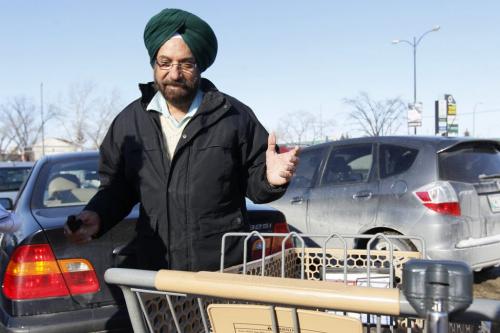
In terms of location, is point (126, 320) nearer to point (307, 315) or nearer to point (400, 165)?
point (307, 315)

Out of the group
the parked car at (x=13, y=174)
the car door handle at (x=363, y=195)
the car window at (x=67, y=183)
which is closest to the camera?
the car window at (x=67, y=183)

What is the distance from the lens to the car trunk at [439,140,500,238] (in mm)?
4859

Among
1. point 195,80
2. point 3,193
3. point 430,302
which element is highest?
point 195,80

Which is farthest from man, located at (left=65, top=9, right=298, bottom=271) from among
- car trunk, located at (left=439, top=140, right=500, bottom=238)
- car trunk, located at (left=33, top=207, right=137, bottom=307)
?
car trunk, located at (left=439, top=140, right=500, bottom=238)

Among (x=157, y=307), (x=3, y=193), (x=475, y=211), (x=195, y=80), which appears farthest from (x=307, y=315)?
(x=3, y=193)

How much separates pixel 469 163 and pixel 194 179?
145 inches

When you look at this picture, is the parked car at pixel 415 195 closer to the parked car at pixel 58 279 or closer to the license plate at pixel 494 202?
the license plate at pixel 494 202

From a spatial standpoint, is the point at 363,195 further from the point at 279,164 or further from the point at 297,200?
the point at 279,164

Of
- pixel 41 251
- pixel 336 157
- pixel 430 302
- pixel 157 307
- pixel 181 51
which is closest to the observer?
pixel 430 302

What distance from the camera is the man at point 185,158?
2178mm

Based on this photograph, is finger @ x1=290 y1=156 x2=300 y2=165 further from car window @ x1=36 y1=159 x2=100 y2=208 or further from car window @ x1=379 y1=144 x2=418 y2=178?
car window @ x1=379 y1=144 x2=418 y2=178

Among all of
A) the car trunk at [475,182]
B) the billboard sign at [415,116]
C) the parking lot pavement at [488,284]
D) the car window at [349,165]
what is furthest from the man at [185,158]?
the billboard sign at [415,116]

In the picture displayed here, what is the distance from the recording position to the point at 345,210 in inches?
216

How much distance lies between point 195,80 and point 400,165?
3.48 meters
